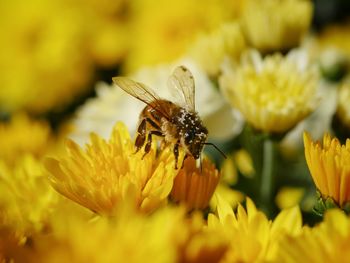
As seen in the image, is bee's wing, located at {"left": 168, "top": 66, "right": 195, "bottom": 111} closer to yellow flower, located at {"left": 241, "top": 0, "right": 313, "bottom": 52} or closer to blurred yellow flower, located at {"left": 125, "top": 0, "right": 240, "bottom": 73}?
yellow flower, located at {"left": 241, "top": 0, "right": 313, "bottom": 52}

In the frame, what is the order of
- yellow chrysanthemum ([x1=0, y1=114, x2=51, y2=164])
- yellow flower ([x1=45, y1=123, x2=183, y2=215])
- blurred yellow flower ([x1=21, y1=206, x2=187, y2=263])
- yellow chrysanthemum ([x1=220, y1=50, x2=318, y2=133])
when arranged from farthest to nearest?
yellow chrysanthemum ([x1=0, y1=114, x2=51, y2=164]) < yellow chrysanthemum ([x1=220, y1=50, x2=318, y2=133]) < yellow flower ([x1=45, y1=123, x2=183, y2=215]) < blurred yellow flower ([x1=21, y1=206, x2=187, y2=263])

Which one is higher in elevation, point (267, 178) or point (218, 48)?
point (218, 48)

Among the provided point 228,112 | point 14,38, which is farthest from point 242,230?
point 14,38

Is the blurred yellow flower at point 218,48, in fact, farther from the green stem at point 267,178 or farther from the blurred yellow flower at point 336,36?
the blurred yellow flower at point 336,36

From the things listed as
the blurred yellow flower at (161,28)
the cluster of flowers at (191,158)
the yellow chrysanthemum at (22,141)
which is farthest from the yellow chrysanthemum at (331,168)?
the blurred yellow flower at (161,28)

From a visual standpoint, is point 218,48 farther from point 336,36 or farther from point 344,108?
point 336,36

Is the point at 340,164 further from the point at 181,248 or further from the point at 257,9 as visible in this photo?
the point at 257,9

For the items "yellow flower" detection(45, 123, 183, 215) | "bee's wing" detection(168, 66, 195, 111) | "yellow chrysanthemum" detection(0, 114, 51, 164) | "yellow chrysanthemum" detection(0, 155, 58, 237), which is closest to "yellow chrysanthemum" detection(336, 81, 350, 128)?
"bee's wing" detection(168, 66, 195, 111)

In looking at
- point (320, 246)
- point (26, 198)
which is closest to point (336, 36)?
point (26, 198)
